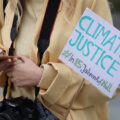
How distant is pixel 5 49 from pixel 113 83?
59 cm

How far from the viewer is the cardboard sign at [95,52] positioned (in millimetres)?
1622

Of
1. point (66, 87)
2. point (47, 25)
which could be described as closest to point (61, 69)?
point (66, 87)

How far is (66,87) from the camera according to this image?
171 cm

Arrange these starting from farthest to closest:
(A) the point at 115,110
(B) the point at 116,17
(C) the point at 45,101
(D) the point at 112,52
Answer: (B) the point at 116,17, (A) the point at 115,110, (C) the point at 45,101, (D) the point at 112,52

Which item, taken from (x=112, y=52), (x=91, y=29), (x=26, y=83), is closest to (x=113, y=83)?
(x=112, y=52)

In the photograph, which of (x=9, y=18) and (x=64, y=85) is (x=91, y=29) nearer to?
(x=64, y=85)

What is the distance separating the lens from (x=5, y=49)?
73.4 inches

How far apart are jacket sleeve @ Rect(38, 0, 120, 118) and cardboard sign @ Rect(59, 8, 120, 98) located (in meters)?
0.07

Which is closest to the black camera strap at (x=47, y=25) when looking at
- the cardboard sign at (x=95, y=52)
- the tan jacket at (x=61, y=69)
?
the tan jacket at (x=61, y=69)

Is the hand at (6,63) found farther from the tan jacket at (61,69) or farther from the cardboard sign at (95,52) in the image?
the cardboard sign at (95,52)

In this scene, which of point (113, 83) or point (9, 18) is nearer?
point (113, 83)

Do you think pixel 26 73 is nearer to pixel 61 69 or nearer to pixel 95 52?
pixel 61 69

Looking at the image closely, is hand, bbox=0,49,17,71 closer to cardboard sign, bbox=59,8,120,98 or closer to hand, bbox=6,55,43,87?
hand, bbox=6,55,43,87

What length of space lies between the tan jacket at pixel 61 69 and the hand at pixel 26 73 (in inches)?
1.2
